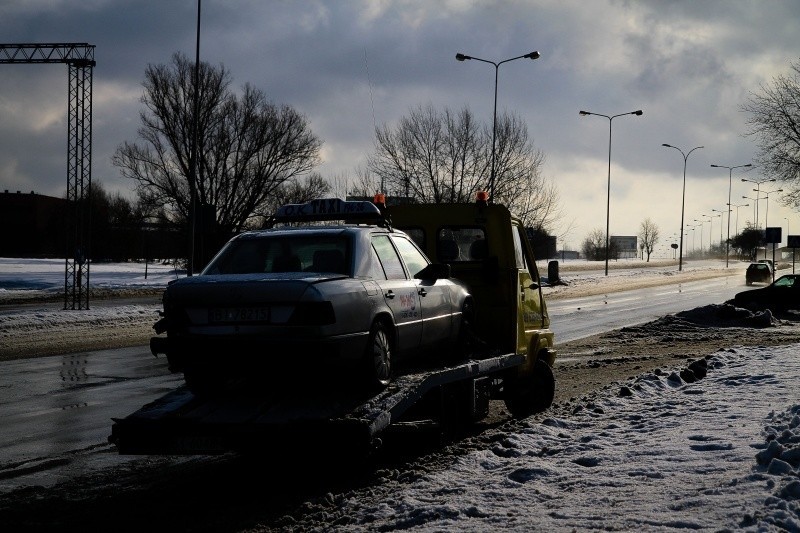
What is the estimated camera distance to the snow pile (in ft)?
17.4

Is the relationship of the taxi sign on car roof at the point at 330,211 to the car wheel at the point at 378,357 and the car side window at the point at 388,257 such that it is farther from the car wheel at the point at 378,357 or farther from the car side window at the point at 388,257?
the car wheel at the point at 378,357

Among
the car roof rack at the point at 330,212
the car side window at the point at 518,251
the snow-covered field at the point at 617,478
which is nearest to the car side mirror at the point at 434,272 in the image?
the car roof rack at the point at 330,212

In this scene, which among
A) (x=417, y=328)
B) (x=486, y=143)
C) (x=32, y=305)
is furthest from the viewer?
(x=486, y=143)

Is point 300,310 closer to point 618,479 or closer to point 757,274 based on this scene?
point 618,479

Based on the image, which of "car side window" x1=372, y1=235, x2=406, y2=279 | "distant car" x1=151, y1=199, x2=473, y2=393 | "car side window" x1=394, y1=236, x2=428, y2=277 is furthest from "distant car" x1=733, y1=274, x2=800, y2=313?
"distant car" x1=151, y1=199, x2=473, y2=393

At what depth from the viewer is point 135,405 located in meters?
10.9

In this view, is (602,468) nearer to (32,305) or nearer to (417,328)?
(417,328)

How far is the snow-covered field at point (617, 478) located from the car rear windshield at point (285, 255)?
173 cm

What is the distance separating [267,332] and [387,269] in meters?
1.67

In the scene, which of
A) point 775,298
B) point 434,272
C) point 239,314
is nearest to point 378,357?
point 239,314

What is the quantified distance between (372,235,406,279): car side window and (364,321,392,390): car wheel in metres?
0.65

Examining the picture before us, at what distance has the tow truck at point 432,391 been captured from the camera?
614cm

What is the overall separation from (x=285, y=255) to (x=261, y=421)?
1740 mm

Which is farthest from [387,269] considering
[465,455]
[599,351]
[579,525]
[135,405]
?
[599,351]
